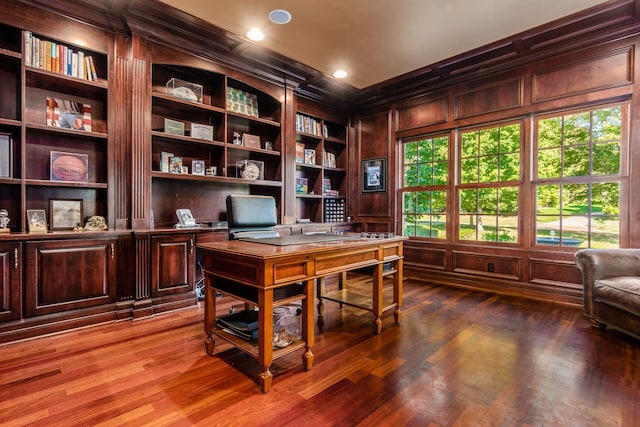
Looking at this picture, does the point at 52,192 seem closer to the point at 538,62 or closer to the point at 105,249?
the point at 105,249

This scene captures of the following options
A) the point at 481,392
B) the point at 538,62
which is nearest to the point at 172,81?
the point at 481,392

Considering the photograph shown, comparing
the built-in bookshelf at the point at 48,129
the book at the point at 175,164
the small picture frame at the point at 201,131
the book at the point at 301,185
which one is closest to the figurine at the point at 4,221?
the built-in bookshelf at the point at 48,129

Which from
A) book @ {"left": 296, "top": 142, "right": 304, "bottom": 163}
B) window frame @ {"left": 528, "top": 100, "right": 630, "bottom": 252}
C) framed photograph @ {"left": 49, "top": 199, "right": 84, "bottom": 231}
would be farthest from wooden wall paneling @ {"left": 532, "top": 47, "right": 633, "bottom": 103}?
framed photograph @ {"left": 49, "top": 199, "right": 84, "bottom": 231}

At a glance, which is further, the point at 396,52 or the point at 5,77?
the point at 396,52

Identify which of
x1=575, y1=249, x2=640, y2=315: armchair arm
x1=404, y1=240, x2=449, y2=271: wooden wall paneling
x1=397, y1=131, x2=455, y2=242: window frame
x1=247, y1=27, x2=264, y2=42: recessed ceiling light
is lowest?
x1=404, y1=240, x2=449, y2=271: wooden wall paneling

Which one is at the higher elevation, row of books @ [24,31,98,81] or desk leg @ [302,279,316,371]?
row of books @ [24,31,98,81]

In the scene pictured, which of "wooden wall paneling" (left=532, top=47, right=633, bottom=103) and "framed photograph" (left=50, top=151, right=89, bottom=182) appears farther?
"wooden wall paneling" (left=532, top=47, right=633, bottom=103)

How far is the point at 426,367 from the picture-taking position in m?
1.99

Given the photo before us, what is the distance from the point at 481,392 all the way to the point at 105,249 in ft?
10.0

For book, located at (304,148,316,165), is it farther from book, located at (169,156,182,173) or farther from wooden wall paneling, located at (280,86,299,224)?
book, located at (169,156,182,173)

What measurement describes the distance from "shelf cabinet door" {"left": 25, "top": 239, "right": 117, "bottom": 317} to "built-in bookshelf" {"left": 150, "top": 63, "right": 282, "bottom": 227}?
74 cm

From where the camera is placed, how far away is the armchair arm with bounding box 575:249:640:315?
262 cm

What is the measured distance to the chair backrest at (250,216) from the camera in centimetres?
271

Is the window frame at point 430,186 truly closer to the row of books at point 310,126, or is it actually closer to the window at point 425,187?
the window at point 425,187
